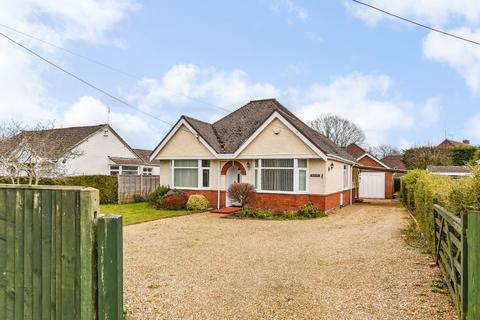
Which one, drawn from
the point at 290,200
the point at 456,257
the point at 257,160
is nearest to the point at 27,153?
the point at 257,160

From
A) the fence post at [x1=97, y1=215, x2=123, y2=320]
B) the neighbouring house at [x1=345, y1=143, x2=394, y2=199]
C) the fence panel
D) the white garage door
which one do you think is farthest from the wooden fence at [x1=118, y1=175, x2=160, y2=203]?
the fence post at [x1=97, y1=215, x2=123, y2=320]

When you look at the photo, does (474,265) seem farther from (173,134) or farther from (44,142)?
(44,142)

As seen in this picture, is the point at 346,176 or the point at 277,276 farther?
the point at 346,176

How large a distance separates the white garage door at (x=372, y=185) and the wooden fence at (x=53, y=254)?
2917 centimetres

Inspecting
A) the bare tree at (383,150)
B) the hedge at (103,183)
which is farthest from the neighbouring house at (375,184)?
the bare tree at (383,150)

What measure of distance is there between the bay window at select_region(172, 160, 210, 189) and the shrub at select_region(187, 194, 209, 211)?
1226 mm

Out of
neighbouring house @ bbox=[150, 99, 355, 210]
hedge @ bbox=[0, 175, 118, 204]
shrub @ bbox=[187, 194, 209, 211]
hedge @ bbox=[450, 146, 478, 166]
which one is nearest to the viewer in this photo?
neighbouring house @ bbox=[150, 99, 355, 210]

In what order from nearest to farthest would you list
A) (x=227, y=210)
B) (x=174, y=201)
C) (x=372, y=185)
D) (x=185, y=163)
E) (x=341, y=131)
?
(x=227, y=210) < (x=174, y=201) < (x=185, y=163) < (x=372, y=185) < (x=341, y=131)

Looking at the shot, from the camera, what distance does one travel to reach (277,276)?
253 inches

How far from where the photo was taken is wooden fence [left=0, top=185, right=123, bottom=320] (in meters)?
2.65

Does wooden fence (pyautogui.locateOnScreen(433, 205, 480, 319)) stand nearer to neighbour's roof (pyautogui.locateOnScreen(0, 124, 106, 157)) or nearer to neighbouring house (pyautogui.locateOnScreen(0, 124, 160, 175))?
neighbour's roof (pyautogui.locateOnScreen(0, 124, 106, 157))

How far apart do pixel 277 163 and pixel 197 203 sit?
4.88 m

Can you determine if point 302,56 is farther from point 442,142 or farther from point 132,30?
point 442,142

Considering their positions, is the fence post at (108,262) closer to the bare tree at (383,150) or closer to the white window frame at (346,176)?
the white window frame at (346,176)
